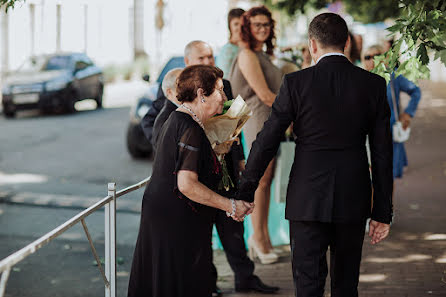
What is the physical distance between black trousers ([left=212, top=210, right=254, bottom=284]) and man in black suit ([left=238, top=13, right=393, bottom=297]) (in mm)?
1245

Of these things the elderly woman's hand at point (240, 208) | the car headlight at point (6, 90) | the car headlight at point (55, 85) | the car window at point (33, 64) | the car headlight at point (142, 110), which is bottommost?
the car headlight at point (6, 90)

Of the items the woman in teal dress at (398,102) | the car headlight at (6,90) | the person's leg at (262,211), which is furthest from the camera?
the car headlight at (6,90)

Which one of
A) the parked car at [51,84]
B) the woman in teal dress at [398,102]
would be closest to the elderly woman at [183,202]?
the woman in teal dress at [398,102]

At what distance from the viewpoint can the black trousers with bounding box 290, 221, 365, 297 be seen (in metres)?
3.99

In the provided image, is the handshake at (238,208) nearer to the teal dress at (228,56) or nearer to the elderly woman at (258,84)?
the elderly woman at (258,84)

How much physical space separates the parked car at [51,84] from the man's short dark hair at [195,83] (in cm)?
1666

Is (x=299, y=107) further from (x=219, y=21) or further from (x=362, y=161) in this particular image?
(x=219, y=21)

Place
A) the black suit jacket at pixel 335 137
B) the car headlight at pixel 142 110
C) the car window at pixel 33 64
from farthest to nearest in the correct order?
1. the car window at pixel 33 64
2. the car headlight at pixel 142 110
3. the black suit jacket at pixel 335 137

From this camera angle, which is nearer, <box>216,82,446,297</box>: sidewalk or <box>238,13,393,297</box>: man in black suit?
<box>238,13,393,297</box>: man in black suit

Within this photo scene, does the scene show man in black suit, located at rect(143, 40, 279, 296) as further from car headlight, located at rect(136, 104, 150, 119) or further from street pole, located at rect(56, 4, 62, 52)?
street pole, located at rect(56, 4, 62, 52)

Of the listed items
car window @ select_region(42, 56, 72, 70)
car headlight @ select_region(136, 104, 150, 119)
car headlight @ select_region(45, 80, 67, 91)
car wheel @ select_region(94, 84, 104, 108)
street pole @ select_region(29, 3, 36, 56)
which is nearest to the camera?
car headlight @ select_region(136, 104, 150, 119)

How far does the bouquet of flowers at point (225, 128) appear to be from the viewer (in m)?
4.41

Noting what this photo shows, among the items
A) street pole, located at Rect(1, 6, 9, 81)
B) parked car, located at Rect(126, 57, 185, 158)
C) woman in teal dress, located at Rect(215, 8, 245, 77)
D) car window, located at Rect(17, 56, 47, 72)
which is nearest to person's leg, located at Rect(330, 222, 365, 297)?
woman in teal dress, located at Rect(215, 8, 245, 77)

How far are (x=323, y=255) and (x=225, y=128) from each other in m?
0.98
